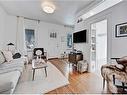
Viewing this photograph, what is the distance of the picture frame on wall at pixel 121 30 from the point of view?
3.12 m

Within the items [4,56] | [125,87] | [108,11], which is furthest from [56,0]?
[125,87]

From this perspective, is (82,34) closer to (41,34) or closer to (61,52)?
(41,34)

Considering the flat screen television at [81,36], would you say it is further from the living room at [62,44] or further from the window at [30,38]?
the window at [30,38]

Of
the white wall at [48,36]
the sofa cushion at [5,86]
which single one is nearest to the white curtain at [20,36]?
the white wall at [48,36]

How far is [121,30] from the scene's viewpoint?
3.21 metres

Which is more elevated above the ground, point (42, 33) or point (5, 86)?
point (42, 33)

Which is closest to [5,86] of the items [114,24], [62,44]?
[114,24]

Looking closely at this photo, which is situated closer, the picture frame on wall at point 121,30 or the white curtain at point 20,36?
the picture frame on wall at point 121,30

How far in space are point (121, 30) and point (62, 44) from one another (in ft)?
21.6

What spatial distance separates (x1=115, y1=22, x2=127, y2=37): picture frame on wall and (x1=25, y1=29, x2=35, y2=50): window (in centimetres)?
559

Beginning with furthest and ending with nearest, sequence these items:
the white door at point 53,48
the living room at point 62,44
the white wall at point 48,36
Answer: the white door at point 53,48 < the white wall at point 48,36 < the living room at point 62,44

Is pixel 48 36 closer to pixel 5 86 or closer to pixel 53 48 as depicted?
pixel 53 48

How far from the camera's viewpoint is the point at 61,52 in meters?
9.52

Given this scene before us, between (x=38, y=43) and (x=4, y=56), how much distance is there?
3896 millimetres
